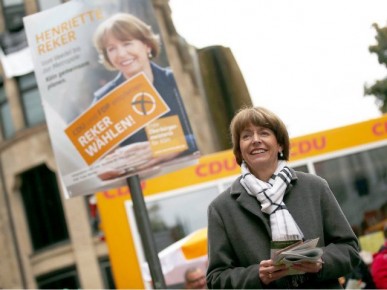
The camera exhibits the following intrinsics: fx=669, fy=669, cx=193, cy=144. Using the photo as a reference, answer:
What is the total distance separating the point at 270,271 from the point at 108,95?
2.30m

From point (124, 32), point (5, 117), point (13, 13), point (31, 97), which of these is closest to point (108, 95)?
point (124, 32)

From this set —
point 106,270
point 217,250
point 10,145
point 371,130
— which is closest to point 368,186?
point 371,130

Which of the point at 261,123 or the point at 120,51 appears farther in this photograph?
the point at 120,51

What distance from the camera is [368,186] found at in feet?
28.0

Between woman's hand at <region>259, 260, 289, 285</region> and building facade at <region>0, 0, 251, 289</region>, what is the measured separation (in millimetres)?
19986

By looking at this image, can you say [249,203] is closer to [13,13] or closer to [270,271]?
[270,271]

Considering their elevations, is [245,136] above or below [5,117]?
below

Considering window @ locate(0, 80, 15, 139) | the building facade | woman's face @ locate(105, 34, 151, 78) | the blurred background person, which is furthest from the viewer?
window @ locate(0, 80, 15, 139)

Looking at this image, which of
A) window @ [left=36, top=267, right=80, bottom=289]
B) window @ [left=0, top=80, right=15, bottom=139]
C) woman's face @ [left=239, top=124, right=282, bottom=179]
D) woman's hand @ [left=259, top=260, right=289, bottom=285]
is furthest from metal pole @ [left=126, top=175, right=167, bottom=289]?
window @ [left=0, top=80, right=15, bottom=139]

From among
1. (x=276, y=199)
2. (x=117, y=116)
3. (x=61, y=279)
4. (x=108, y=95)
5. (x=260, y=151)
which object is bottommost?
(x=61, y=279)

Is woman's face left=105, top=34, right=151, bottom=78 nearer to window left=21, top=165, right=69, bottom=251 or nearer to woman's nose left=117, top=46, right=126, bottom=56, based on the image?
woman's nose left=117, top=46, right=126, bottom=56

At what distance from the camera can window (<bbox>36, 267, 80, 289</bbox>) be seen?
2323 cm

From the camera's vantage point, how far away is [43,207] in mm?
24562

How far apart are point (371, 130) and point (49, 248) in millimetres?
17682
